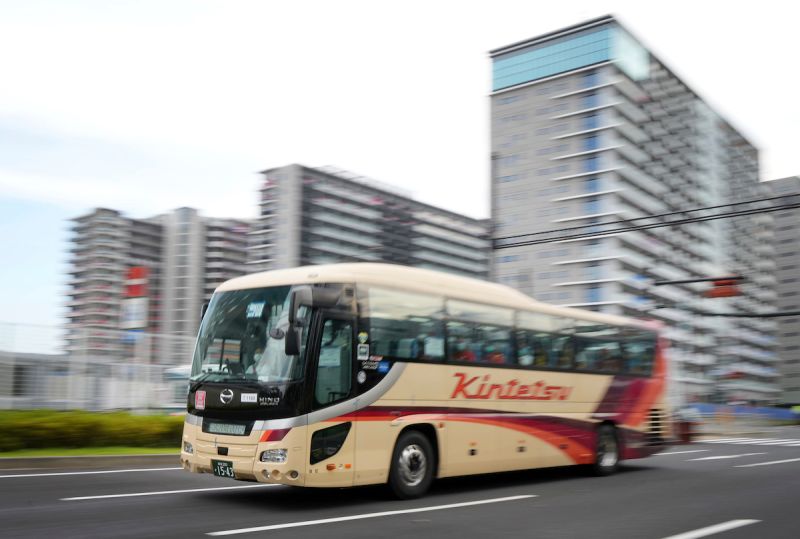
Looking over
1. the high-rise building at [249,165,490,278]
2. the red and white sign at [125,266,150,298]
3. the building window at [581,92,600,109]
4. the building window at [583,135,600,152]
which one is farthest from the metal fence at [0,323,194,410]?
the high-rise building at [249,165,490,278]

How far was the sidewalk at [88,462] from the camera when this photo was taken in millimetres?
13148

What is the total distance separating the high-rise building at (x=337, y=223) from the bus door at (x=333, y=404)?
114m

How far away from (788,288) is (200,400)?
168m

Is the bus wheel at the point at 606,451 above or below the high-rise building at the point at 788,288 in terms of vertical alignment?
below

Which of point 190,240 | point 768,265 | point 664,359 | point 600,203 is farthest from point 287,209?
point 664,359

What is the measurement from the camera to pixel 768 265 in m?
154

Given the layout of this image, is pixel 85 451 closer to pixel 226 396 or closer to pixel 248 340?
pixel 226 396

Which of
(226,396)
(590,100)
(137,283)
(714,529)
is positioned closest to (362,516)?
(226,396)

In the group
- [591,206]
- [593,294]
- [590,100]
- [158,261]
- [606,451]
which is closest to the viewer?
[606,451]

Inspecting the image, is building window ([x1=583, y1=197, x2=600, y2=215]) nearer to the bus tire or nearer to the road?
the bus tire

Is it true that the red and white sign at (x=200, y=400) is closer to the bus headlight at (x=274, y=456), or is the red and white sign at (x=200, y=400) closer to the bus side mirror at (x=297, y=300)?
the bus headlight at (x=274, y=456)

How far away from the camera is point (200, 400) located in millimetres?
10523

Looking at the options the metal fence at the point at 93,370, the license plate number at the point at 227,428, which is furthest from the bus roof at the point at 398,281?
the metal fence at the point at 93,370

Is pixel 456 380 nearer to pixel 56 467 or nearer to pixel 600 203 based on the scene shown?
pixel 56 467
